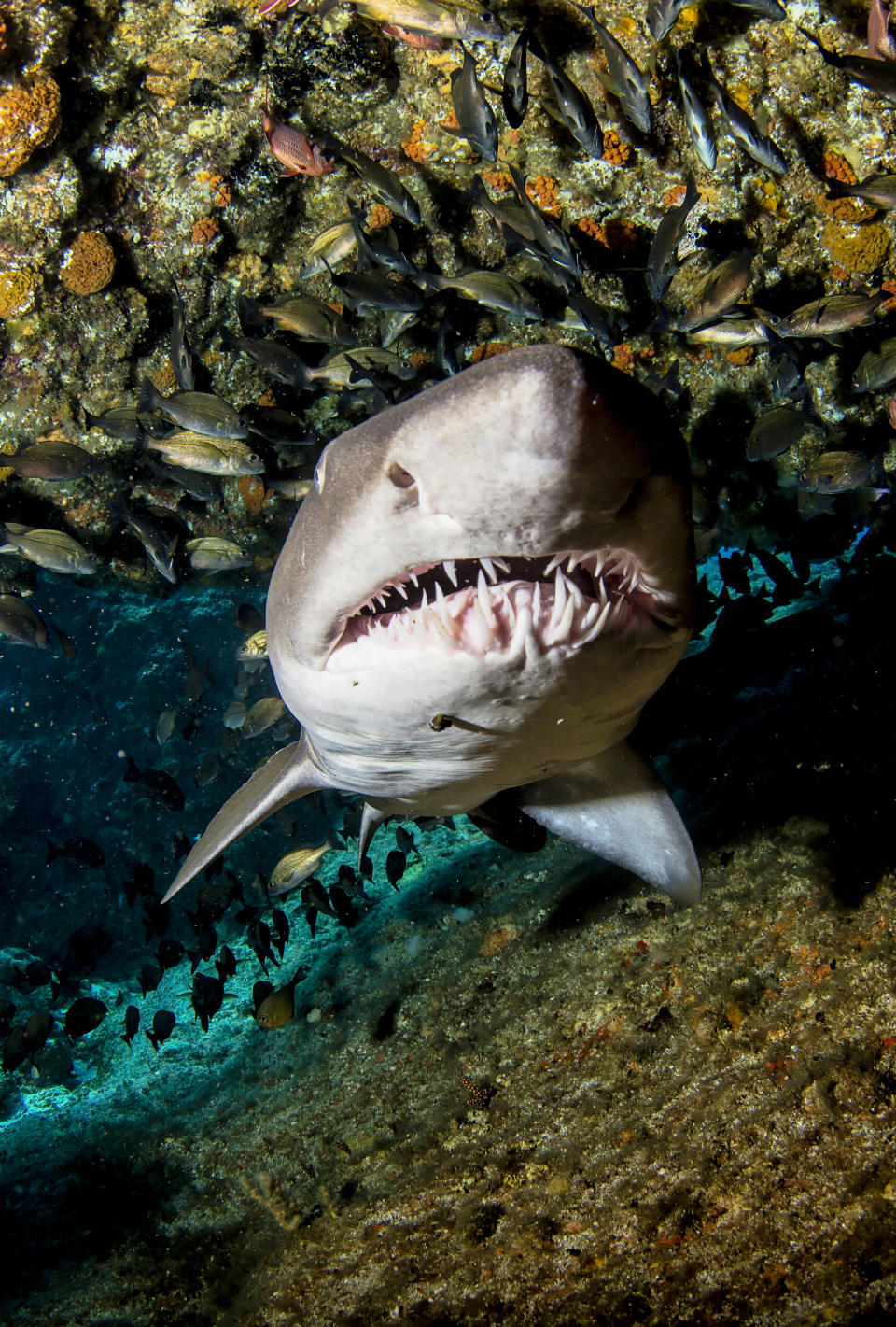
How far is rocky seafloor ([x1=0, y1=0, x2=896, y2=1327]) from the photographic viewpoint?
2.04 metres

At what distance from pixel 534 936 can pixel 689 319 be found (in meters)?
4.81

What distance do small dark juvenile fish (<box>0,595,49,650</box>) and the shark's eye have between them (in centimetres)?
708

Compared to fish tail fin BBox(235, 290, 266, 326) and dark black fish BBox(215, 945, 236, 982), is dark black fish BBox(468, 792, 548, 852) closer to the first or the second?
dark black fish BBox(215, 945, 236, 982)

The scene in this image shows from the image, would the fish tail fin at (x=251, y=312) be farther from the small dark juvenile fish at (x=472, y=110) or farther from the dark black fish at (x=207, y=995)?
the dark black fish at (x=207, y=995)

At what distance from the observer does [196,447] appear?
20.9 ft

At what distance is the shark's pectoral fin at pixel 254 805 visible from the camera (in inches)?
124

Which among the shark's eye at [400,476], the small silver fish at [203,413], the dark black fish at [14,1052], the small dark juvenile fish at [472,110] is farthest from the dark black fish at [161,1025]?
the small dark juvenile fish at [472,110]

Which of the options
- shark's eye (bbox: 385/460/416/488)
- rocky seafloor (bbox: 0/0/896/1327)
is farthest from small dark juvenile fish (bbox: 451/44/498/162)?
shark's eye (bbox: 385/460/416/488)

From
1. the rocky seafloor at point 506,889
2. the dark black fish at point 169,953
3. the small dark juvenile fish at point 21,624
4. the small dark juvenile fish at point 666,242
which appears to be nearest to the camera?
the rocky seafloor at point 506,889

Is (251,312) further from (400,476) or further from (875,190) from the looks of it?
(400,476)

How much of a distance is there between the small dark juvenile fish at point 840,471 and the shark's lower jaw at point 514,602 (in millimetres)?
4792

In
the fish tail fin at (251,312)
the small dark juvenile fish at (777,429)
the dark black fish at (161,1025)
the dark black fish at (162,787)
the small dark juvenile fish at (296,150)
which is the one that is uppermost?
the small dark juvenile fish at (296,150)

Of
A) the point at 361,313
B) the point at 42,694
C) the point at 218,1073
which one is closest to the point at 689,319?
the point at 361,313

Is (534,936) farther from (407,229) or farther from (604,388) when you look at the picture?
(407,229)
